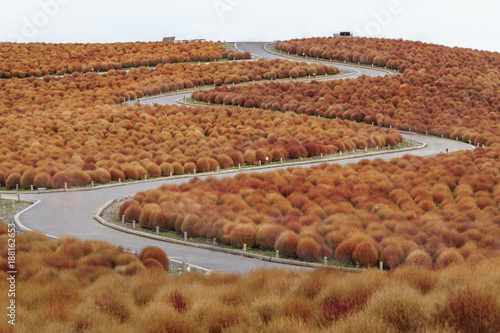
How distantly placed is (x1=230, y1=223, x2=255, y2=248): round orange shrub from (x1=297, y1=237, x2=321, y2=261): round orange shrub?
2286 mm

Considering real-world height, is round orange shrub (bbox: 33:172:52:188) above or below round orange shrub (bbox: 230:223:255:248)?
below

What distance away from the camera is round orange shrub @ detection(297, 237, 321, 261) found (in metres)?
21.7

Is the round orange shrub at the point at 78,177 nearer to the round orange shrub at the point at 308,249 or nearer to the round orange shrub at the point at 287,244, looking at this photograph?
the round orange shrub at the point at 287,244

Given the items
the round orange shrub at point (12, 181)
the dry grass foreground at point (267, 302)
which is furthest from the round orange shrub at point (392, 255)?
the round orange shrub at point (12, 181)

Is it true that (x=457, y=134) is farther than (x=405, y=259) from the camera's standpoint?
Yes

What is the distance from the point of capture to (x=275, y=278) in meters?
13.7

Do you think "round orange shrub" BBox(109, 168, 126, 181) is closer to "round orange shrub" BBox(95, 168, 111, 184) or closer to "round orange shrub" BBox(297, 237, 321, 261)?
"round orange shrub" BBox(95, 168, 111, 184)

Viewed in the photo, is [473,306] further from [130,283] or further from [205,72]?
[205,72]

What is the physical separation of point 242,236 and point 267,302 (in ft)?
38.7

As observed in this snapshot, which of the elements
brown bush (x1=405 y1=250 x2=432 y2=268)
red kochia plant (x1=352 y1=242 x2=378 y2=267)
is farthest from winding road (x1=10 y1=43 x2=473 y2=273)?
brown bush (x1=405 y1=250 x2=432 y2=268)

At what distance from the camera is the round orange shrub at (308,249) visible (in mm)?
21728

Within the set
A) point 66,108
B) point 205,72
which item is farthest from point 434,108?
point 66,108

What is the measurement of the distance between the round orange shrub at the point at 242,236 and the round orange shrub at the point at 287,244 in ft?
4.07

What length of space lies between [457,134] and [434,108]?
1012 cm
